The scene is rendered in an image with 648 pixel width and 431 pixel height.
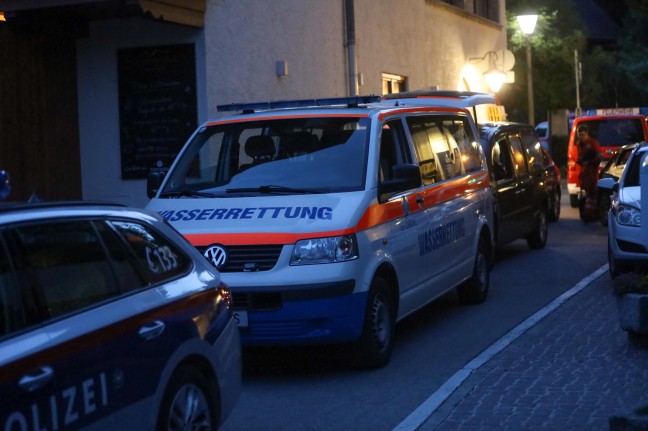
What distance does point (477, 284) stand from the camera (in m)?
11.3

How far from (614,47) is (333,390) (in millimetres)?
53731

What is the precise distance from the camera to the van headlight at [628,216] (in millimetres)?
11453

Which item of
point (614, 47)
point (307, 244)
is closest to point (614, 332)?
point (307, 244)

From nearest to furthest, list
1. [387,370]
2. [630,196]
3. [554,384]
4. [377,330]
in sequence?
[554,384], [377,330], [387,370], [630,196]

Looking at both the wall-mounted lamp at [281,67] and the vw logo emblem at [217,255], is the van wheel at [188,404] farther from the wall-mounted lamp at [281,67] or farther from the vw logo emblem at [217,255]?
the wall-mounted lamp at [281,67]

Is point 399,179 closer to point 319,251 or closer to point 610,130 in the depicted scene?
point 319,251

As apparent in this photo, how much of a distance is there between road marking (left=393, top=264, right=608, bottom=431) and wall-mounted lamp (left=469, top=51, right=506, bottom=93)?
48.6 feet

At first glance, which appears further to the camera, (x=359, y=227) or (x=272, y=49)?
(x=272, y=49)

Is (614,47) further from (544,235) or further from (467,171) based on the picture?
(467,171)

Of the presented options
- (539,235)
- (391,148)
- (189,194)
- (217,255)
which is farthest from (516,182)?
(217,255)

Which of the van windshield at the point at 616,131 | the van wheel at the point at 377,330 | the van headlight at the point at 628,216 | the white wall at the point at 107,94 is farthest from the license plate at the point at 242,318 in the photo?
the van windshield at the point at 616,131

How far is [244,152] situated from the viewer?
9.16 meters

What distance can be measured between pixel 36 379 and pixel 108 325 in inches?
24.7

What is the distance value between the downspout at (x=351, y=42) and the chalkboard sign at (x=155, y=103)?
5.23 meters
